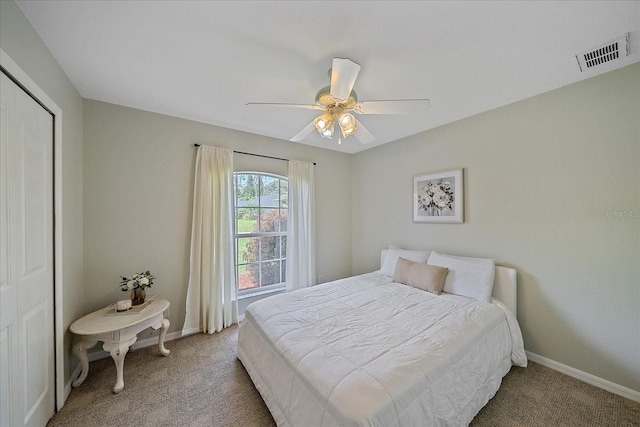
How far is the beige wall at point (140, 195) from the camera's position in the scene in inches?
89.9

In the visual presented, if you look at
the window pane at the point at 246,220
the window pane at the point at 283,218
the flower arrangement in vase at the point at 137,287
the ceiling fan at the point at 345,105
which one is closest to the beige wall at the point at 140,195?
the flower arrangement in vase at the point at 137,287

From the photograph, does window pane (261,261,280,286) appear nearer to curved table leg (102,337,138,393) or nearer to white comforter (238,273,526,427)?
white comforter (238,273,526,427)

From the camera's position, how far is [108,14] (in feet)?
4.39

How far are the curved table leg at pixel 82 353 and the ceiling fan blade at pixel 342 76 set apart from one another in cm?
267

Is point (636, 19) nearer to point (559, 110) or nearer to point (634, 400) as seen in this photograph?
point (559, 110)

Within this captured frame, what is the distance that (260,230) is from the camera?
3.43m

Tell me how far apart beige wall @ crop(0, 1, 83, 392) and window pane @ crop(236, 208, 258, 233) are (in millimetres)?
1549

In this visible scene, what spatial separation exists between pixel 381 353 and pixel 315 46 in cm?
204

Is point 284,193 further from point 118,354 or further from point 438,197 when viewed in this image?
point 118,354

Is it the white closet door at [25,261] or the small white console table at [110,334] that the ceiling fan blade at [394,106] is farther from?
the small white console table at [110,334]

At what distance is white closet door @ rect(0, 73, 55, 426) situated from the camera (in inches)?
47.2

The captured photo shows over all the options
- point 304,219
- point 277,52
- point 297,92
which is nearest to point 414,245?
point 304,219

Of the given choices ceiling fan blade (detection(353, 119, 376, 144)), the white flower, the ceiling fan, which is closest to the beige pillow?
the white flower

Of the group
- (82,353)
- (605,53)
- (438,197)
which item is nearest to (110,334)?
(82,353)
